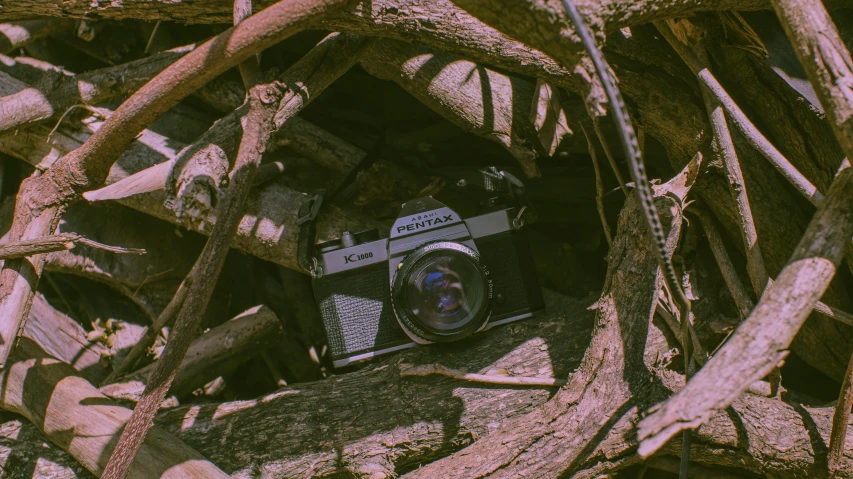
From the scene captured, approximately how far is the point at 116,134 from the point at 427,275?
0.91 m

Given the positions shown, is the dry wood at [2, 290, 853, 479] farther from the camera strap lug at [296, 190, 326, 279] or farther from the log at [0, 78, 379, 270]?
the log at [0, 78, 379, 270]

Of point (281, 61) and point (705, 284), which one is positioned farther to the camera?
point (281, 61)

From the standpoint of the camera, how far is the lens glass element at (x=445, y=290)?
168cm

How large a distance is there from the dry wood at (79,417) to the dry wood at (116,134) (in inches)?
8.7

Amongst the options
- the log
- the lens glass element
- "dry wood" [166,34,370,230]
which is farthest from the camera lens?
"dry wood" [166,34,370,230]

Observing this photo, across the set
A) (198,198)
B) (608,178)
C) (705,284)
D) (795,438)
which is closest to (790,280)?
(795,438)

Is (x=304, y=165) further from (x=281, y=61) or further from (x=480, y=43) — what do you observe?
(x=480, y=43)

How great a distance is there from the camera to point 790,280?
3.37ft

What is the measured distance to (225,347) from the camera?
209 centimetres

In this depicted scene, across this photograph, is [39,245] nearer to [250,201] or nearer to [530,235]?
[250,201]

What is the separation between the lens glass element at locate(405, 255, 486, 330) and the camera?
1.68 m

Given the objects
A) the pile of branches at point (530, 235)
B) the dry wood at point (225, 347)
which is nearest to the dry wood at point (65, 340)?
the pile of branches at point (530, 235)

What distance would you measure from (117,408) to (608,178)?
1816 mm

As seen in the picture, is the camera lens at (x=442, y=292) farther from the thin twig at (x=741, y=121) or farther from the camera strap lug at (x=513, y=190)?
the thin twig at (x=741, y=121)
